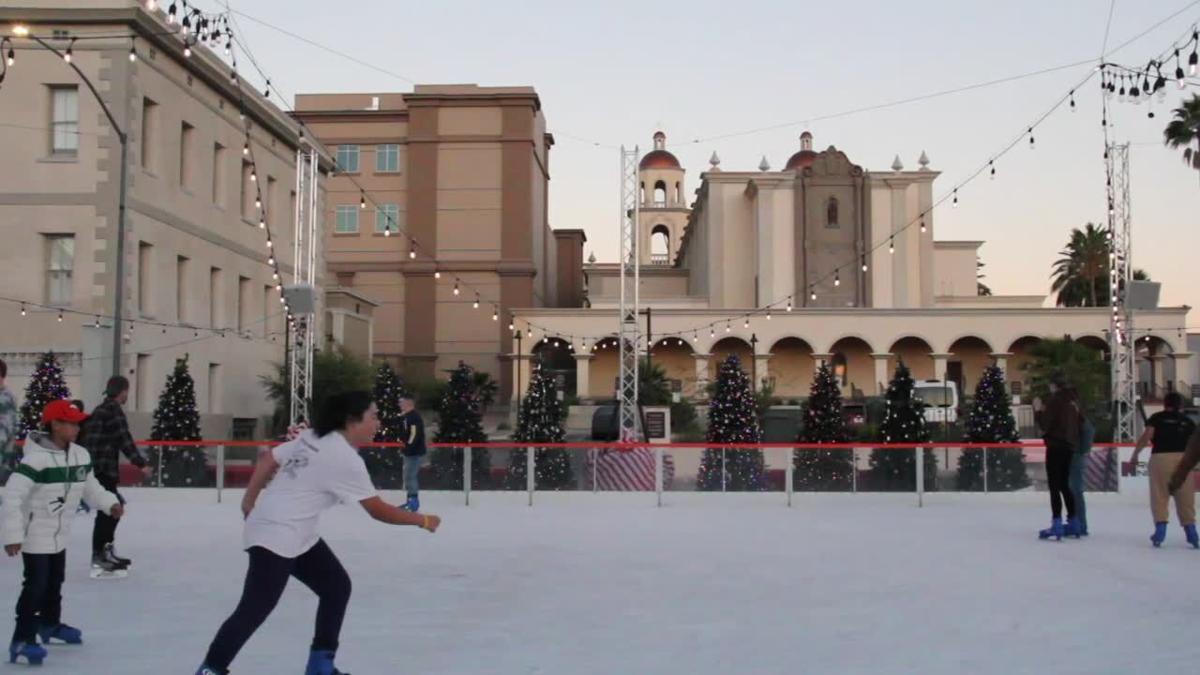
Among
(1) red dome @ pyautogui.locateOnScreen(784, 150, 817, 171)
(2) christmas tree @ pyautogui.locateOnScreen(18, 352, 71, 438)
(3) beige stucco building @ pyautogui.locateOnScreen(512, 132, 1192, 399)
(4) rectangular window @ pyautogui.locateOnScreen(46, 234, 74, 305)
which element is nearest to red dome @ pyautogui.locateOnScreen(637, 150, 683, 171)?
(1) red dome @ pyautogui.locateOnScreen(784, 150, 817, 171)

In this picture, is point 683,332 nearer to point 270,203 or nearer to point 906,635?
point 270,203

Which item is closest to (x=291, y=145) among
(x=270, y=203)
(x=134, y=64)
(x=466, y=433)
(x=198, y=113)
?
(x=270, y=203)

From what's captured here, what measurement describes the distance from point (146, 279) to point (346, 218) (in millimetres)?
37060

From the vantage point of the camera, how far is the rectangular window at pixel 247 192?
39.1 meters

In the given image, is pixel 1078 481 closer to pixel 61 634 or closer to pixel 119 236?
pixel 61 634

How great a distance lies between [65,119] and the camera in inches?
1214

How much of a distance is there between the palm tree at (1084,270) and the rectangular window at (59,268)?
58.4 m

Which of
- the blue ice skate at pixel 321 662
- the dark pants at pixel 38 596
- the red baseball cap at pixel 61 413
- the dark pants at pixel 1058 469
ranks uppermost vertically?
the red baseball cap at pixel 61 413

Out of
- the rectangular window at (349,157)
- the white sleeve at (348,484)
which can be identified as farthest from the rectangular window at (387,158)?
the white sleeve at (348,484)

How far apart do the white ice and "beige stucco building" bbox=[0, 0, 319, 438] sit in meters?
14.4

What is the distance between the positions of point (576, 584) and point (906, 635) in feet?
11.1

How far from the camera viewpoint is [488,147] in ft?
216

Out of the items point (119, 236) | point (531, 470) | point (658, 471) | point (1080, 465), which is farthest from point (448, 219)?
point (1080, 465)

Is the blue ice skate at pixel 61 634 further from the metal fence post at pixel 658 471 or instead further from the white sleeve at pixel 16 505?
the metal fence post at pixel 658 471
